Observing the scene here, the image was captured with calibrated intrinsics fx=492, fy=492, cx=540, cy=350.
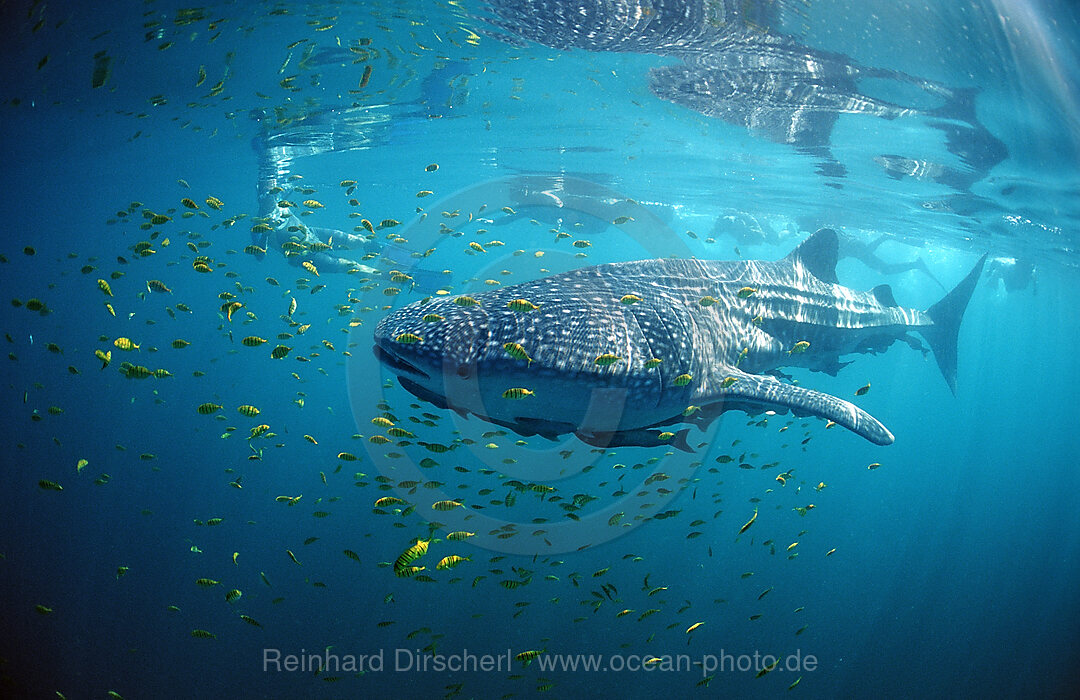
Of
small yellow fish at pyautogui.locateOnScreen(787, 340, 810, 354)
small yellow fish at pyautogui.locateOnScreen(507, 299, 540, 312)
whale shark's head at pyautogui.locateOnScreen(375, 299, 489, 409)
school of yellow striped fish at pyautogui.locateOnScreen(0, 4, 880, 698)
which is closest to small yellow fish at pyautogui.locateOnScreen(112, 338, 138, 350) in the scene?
school of yellow striped fish at pyautogui.locateOnScreen(0, 4, 880, 698)

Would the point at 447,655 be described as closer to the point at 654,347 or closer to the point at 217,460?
the point at 654,347

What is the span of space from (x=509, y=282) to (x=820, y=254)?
12550mm

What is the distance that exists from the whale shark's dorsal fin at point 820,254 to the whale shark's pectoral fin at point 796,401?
3.35 meters

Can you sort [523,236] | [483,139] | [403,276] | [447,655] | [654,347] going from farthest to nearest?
[523,236], [483,139], [447,655], [403,276], [654,347]

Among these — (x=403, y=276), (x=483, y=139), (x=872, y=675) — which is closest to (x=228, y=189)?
(x=483, y=139)

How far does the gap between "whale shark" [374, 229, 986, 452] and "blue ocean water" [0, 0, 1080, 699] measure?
1.19 meters

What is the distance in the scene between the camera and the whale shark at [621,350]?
3002mm

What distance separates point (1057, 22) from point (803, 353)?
19.4ft

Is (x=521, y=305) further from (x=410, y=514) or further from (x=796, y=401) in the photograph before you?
(x=410, y=514)

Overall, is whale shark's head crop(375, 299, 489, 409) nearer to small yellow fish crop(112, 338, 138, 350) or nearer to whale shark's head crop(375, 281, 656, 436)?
whale shark's head crop(375, 281, 656, 436)

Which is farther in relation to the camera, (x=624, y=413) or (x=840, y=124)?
(x=840, y=124)

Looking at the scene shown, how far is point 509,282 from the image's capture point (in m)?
18.5

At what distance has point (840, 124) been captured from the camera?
42.2 feet

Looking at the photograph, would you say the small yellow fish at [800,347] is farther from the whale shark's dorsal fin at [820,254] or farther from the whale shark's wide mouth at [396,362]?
the whale shark's wide mouth at [396,362]
